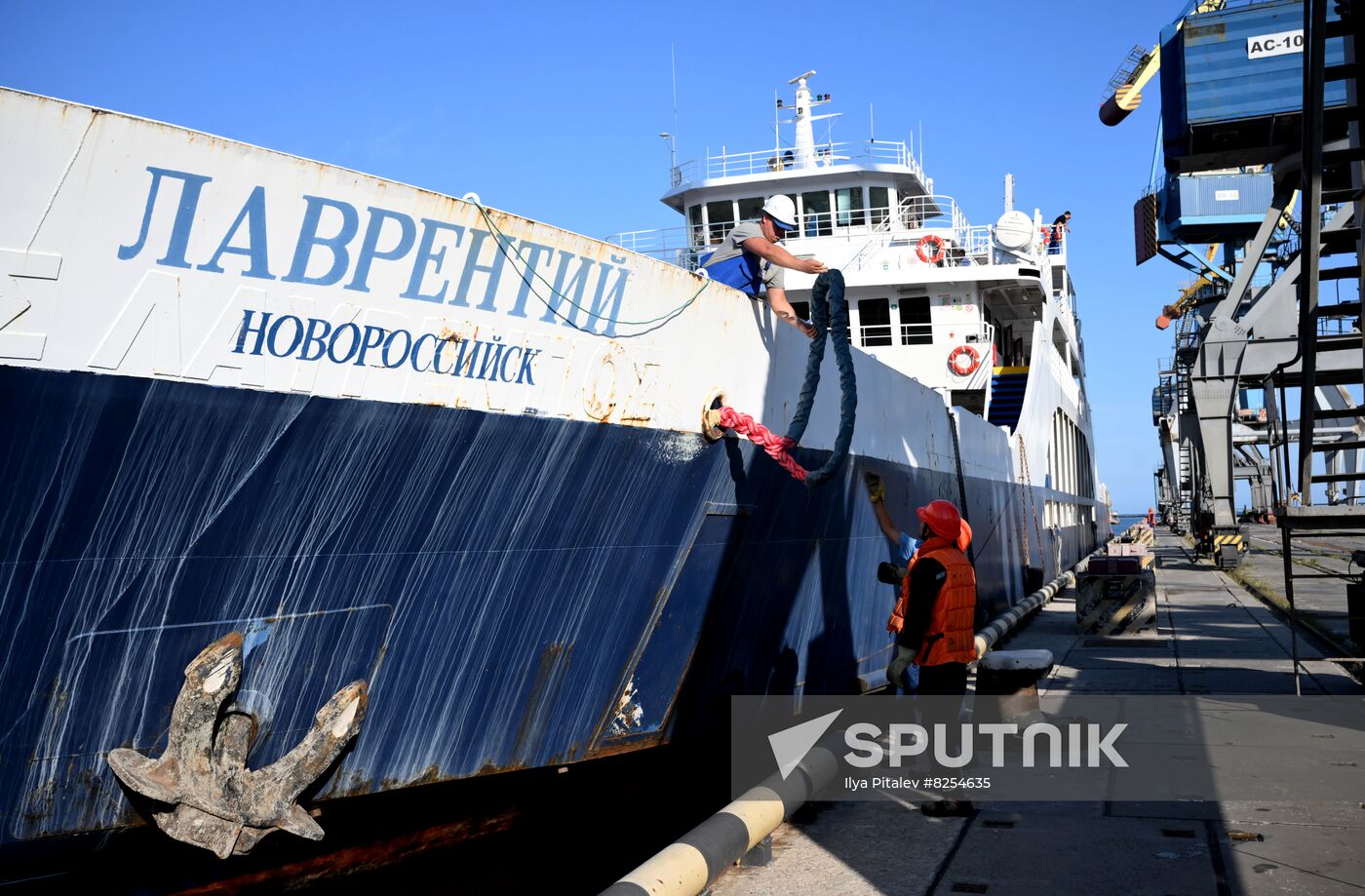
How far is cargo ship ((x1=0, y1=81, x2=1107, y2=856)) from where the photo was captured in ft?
12.3

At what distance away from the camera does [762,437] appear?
21.2ft

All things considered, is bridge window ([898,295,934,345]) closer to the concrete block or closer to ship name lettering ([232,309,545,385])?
the concrete block

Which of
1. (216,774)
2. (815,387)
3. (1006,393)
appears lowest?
(216,774)

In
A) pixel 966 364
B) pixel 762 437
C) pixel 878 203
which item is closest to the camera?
pixel 762 437

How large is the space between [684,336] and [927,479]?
5.50 meters

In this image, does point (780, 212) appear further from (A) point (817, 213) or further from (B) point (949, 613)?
(A) point (817, 213)

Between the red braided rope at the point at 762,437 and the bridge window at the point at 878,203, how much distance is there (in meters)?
10.8

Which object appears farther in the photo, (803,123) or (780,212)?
(803,123)

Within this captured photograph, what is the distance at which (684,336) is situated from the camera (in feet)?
20.0

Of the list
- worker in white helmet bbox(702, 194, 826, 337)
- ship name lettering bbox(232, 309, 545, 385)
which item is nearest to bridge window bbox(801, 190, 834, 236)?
worker in white helmet bbox(702, 194, 826, 337)

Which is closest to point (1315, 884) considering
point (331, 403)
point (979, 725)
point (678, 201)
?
point (979, 725)

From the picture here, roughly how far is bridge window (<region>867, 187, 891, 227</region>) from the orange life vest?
11991mm

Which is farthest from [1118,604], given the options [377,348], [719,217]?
[377,348]

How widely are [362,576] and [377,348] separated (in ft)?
2.90
